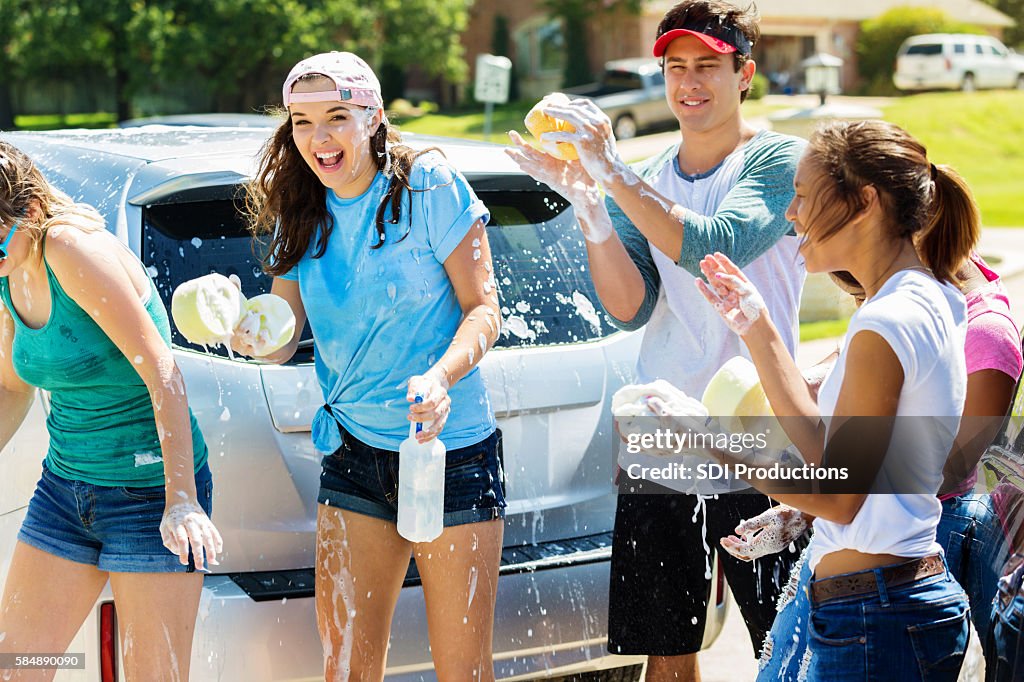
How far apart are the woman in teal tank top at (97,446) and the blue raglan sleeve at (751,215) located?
128cm

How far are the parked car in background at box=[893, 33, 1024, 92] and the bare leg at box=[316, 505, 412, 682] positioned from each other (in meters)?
35.1

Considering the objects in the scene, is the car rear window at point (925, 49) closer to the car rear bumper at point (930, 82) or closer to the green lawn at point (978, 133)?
the car rear bumper at point (930, 82)

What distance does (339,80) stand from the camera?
299cm

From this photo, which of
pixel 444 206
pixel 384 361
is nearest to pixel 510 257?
pixel 444 206

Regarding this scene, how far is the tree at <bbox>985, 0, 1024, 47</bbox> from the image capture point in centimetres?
4822

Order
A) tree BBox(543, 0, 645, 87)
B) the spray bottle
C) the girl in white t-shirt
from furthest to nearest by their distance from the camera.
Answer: tree BBox(543, 0, 645, 87) < the spray bottle < the girl in white t-shirt

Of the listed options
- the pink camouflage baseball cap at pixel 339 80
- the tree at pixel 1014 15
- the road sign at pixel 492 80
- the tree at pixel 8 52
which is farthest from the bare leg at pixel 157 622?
the tree at pixel 1014 15

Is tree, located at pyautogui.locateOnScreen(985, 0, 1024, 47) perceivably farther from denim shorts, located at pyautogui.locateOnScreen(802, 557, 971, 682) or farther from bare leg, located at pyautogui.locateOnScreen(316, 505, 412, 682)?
denim shorts, located at pyautogui.locateOnScreen(802, 557, 971, 682)

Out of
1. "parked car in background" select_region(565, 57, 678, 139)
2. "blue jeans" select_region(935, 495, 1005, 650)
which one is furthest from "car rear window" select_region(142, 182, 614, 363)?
"parked car in background" select_region(565, 57, 678, 139)

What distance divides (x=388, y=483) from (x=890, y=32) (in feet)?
133

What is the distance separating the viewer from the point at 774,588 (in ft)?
10.4

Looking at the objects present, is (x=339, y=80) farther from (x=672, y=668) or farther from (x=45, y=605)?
(x=672, y=668)

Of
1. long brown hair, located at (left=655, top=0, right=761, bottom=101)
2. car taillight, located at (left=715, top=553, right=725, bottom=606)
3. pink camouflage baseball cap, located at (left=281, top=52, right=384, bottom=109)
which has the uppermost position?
long brown hair, located at (left=655, top=0, right=761, bottom=101)

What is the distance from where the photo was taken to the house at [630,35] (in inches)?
1495
